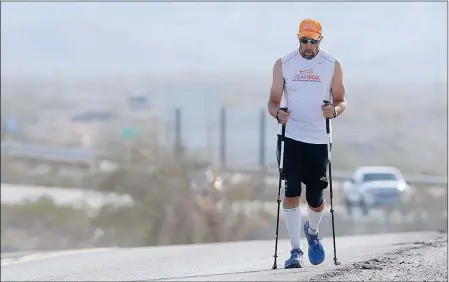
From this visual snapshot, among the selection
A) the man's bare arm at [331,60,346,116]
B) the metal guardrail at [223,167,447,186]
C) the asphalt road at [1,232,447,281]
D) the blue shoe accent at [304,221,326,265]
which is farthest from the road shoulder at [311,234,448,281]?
the metal guardrail at [223,167,447,186]

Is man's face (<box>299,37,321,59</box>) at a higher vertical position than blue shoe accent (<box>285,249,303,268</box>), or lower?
higher

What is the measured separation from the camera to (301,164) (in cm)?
903

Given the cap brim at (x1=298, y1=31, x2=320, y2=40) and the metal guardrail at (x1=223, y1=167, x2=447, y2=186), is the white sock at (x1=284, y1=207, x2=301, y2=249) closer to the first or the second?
the cap brim at (x1=298, y1=31, x2=320, y2=40)

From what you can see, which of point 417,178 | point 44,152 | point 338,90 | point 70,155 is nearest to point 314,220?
point 338,90

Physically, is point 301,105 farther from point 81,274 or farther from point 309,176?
point 81,274

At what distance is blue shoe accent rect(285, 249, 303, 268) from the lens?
8984mm

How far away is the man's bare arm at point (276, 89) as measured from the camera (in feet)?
29.3

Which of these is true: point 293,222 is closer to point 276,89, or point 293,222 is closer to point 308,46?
Result: point 276,89

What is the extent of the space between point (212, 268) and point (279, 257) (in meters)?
0.83

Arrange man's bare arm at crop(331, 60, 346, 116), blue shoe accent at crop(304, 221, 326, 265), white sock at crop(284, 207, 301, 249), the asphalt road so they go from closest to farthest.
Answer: the asphalt road, man's bare arm at crop(331, 60, 346, 116), white sock at crop(284, 207, 301, 249), blue shoe accent at crop(304, 221, 326, 265)

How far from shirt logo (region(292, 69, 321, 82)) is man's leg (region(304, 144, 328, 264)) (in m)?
0.56

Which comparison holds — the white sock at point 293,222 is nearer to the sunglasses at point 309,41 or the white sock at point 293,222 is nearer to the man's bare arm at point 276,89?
the man's bare arm at point 276,89

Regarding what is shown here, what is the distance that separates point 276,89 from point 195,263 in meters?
2.23

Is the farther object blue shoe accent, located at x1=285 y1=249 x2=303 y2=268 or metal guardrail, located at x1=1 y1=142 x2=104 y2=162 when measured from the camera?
metal guardrail, located at x1=1 y1=142 x2=104 y2=162
